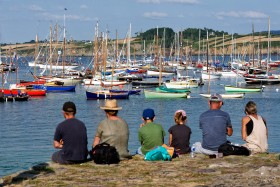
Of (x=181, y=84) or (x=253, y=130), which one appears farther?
(x=181, y=84)

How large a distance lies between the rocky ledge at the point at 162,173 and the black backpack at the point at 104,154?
6.0 inches

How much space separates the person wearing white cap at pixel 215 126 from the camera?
15727 mm

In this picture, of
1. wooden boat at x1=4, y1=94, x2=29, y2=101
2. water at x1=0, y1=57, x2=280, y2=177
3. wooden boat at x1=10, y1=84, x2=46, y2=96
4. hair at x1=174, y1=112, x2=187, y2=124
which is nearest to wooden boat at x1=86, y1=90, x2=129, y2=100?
water at x1=0, y1=57, x2=280, y2=177

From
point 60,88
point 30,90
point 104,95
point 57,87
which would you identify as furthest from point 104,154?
point 60,88

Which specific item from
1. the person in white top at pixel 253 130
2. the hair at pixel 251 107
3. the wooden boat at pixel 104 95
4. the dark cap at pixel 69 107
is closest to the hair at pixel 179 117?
the person in white top at pixel 253 130

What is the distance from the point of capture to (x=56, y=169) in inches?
560

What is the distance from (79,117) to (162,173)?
144 feet

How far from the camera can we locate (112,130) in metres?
15.1

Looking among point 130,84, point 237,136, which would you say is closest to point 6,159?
point 237,136

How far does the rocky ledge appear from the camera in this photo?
1262cm

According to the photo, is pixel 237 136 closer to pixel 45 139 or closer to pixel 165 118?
pixel 45 139

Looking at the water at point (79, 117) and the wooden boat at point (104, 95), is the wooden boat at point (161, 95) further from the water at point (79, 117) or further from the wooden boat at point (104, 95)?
the wooden boat at point (104, 95)

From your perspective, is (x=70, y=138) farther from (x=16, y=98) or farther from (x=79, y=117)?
(x=16, y=98)

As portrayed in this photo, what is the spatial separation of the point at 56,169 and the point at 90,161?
1172 millimetres
